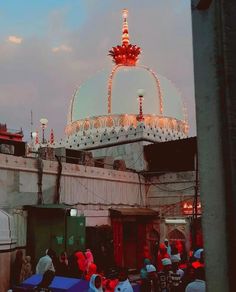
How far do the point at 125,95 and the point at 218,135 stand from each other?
2535 centimetres

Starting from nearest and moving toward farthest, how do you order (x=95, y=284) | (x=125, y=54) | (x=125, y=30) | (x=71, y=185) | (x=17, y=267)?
(x=95, y=284)
(x=17, y=267)
(x=71, y=185)
(x=125, y=54)
(x=125, y=30)

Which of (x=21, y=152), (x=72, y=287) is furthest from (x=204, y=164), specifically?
(x=21, y=152)

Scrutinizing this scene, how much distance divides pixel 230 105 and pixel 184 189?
18162 millimetres

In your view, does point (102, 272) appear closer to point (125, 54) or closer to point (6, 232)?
point (6, 232)

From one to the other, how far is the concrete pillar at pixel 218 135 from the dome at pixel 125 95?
23918 mm

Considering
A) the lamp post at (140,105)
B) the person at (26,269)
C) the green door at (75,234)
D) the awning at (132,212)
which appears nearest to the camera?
the person at (26,269)

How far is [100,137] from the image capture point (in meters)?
23.2

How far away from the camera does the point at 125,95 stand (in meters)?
26.8

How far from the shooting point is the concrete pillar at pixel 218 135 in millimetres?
1639

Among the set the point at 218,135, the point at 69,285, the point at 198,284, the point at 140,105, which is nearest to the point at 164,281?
the point at 69,285

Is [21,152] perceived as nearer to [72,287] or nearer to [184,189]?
[184,189]

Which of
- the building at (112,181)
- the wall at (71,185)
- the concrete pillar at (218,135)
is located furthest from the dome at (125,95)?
the concrete pillar at (218,135)

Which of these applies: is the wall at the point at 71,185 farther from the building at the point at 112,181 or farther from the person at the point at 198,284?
the person at the point at 198,284

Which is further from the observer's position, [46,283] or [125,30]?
[125,30]
